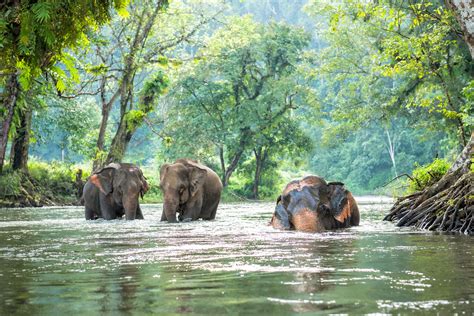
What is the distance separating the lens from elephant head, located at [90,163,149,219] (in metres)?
22.8

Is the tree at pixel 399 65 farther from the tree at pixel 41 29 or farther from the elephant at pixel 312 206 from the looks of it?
the tree at pixel 41 29

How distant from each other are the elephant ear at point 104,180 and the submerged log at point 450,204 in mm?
8597

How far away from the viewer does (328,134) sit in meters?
55.5

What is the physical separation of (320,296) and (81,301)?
6.09 ft

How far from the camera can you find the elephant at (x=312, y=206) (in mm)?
15672

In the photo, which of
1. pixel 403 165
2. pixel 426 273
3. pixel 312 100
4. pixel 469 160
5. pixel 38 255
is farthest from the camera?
pixel 403 165

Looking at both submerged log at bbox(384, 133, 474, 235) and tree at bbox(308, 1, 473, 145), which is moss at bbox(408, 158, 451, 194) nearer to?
submerged log at bbox(384, 133, 474, 235)

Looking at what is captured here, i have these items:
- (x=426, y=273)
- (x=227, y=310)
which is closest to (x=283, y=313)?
(x=227, y=310)

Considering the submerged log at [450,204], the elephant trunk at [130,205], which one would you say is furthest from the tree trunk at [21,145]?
the submerged log at [450,204]

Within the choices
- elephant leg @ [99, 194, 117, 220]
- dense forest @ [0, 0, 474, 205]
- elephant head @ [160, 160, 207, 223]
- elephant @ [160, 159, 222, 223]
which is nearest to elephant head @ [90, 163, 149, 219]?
elephant leg @ [99, 194, 117, 220]

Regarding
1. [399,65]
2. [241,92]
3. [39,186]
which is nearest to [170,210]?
[399,65]

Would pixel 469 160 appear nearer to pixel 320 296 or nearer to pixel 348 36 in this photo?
pixel 320 296

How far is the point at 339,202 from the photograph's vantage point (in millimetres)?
16797

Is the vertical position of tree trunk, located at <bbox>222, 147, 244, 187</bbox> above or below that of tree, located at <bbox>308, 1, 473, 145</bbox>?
below
